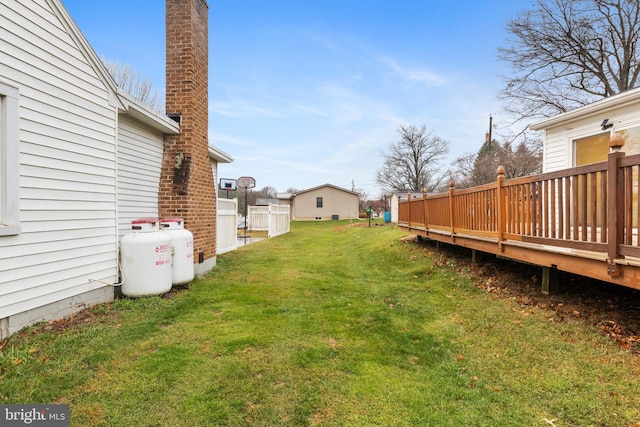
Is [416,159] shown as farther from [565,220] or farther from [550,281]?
[565,220]

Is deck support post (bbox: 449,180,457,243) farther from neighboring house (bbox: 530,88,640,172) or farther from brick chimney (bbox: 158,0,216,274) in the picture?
brick chimney (bbox: 158,0,216,274)

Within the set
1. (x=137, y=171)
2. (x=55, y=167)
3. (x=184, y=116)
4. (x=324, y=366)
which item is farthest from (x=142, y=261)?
(x=324, y=366)

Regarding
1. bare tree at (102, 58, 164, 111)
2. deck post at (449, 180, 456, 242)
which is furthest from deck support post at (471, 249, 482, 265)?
bare tree at (102, 58, 164, 111)

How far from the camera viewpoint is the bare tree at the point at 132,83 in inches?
764

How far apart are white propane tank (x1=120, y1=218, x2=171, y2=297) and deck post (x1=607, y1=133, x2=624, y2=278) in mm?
5124

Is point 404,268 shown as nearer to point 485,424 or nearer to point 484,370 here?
point 484,370

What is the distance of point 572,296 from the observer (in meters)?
4.02

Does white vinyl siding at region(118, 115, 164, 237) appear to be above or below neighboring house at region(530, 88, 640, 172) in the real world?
below

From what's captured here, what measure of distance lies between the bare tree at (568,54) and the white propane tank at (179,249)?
17366mm

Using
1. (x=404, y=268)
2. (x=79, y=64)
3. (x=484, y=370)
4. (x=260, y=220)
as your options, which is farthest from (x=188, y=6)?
(x=260, y=220)

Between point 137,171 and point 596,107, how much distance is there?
28.2 ft

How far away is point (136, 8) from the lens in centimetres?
983

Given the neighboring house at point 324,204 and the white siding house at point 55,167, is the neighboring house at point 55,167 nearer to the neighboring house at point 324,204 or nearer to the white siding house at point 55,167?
the white siding house at point 55,167

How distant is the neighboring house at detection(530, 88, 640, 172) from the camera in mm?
5922
